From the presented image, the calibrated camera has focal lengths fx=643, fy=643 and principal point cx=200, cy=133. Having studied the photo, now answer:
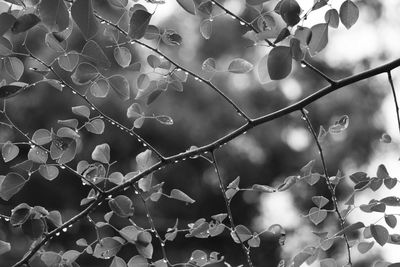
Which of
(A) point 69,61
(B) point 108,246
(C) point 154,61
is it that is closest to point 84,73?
(A) point 69,61

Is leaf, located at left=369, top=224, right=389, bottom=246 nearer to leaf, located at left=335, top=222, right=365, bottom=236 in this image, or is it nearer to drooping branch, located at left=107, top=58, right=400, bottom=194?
leaf, located at left=335, top=222, right=365, bottom=236

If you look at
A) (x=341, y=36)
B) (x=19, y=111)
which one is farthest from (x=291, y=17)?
(x=341, y=36)

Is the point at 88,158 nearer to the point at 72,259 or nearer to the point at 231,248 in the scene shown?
the point at 231,248

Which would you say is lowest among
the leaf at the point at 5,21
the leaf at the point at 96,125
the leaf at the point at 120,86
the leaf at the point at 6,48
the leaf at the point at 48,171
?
the leaf at the point at 48,171

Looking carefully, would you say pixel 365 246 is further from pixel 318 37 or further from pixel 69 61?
pixel 69 61

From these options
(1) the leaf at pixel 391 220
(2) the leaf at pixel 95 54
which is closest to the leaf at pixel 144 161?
(2) the leaf at pixel 95 54

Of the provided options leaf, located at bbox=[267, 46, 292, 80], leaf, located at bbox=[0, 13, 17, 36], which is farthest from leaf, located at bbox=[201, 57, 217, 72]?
leaf, located at bbox=[0, 13, 17, 36]

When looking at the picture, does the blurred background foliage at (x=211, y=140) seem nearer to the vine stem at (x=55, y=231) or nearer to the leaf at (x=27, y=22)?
the vine stem at (x=55, y=231)
